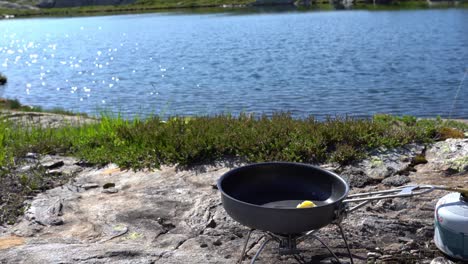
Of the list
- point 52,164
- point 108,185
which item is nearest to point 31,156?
point 52,164

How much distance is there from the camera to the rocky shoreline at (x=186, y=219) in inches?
243

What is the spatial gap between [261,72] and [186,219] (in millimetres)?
24452

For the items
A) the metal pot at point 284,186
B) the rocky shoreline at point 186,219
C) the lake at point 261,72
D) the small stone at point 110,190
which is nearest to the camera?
the metal pot at point 284,186

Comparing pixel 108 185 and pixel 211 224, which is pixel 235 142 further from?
pixel 211 224

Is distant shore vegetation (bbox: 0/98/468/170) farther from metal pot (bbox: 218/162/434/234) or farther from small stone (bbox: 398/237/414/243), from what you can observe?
metal pot (bbox: 218/162/434/234)

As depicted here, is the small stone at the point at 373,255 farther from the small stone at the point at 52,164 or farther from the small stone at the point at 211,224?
the small stone at the point at 52,164

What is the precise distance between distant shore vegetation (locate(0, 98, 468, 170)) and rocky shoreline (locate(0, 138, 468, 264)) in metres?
0.23

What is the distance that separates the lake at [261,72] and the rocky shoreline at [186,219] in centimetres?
799

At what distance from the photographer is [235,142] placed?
9.08 m

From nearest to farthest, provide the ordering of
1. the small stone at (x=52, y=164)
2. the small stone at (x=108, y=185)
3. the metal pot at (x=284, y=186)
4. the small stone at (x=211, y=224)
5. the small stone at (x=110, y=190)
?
the metal pot at (x=284, y=186)
the small stone at (x=211, y=224)
the small stone at (x=110, y=190)
the small stone at (x=108, y=185)
the small stone at (x=52, y=164)

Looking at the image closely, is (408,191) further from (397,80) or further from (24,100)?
(24,100)

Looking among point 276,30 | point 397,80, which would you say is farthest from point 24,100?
point 276,30

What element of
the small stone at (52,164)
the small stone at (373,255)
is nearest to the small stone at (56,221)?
the small stone at (52,164)

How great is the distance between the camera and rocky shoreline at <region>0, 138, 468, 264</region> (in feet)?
20.3
